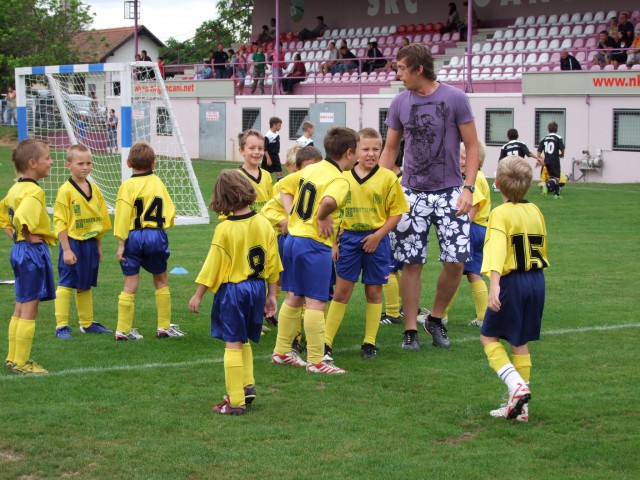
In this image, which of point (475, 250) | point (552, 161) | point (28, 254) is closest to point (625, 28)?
point (552, 161)

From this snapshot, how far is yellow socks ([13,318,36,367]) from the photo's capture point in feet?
22.9

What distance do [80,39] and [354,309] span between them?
5948 centimetres

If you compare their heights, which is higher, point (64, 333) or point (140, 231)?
point (140, 231)

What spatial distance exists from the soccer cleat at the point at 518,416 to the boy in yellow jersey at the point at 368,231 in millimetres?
1724

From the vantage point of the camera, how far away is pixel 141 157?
823 cm

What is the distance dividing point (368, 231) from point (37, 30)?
158ft

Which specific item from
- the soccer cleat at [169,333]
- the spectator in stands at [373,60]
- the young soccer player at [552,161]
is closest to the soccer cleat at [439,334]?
the soccer cleat at [169,333]

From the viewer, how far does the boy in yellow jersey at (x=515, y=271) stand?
5793 millimetres

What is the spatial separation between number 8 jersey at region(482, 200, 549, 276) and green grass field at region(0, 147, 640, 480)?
0.94m

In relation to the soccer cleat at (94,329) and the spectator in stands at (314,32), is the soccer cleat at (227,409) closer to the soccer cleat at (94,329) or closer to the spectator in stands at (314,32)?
the soccer cleat at (94,329)

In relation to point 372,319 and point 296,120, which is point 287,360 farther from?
point 296,120

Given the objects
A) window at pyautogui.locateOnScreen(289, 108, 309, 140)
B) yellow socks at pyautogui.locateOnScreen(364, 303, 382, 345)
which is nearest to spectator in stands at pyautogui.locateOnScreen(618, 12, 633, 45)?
window at pyautogui.locateOnScreen(289, 108, 309, 140)

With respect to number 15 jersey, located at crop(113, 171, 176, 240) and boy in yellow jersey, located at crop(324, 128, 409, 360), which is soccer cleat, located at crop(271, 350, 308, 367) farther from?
number 15 jersey, located at crop(113, 171, 176, 240)

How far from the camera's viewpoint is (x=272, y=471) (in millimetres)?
4984
